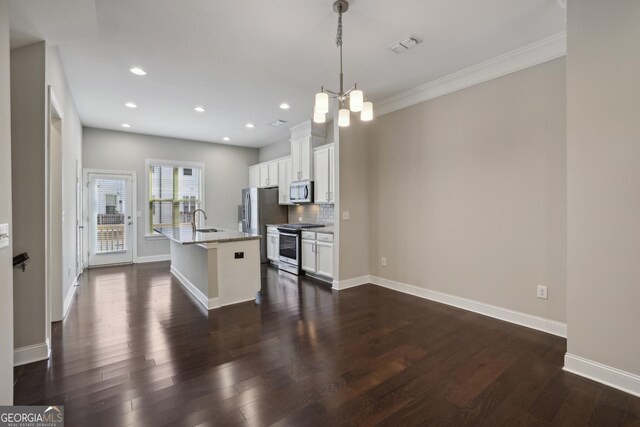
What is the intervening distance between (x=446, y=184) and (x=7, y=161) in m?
3.92

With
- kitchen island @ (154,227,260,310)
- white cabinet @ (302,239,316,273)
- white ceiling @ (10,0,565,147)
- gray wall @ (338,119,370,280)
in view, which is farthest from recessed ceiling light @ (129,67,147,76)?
white cabinet @ (302,239,316,273)

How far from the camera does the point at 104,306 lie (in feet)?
12.2

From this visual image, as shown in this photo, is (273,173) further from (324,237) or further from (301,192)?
(324,237)

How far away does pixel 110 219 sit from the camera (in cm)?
629

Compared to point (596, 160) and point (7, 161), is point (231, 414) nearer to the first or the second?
point (7, 161)

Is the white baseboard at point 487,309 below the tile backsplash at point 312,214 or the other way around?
below

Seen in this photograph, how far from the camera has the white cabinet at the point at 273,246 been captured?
604 centimetres

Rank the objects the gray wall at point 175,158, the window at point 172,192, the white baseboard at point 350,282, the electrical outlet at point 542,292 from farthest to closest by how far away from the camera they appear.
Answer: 1. the window at point 172,192
2. the gray wall at point 175,158
3. the white baseboard at point 350,282
4. the electrical outlet at point 542,292

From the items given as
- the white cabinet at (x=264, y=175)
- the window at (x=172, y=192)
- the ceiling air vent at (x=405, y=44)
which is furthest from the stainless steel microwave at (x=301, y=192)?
the ceiling air vent at (x=405, y=44)

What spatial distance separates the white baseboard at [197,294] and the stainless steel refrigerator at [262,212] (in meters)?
1.83

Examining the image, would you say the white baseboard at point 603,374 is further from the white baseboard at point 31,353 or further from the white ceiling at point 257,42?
the white baseboard at point 31,353

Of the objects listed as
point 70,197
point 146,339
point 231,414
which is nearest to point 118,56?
point 70,197

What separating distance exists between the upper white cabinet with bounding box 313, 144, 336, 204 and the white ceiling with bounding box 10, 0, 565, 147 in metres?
0.92

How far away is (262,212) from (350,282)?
280cm
